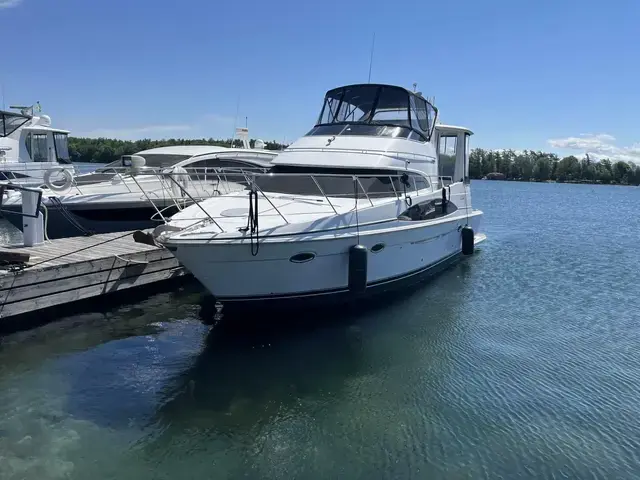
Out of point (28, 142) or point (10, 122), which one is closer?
point (10, 122)

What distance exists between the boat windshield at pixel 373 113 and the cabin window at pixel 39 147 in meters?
16.4

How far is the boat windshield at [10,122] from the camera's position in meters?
22.0

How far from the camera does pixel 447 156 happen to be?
48.1 ft

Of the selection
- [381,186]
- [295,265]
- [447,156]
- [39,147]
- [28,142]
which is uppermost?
[28,142]

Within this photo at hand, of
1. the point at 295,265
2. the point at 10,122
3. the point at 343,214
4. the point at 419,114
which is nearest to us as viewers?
the point at 295,265

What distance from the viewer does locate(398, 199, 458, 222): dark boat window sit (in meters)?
10.4

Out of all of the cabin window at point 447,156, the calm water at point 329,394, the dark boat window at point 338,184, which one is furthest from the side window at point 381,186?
the cabin window at point 447,156

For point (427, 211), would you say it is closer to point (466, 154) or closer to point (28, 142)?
point (466, 154)

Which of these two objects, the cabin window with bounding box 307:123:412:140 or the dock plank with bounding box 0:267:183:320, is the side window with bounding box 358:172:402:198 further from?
the dock plank with bounding box 0:267:183:320

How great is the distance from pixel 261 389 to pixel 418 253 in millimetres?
5428

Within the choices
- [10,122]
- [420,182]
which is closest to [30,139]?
[10,122]

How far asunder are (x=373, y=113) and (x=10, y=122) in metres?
17.6

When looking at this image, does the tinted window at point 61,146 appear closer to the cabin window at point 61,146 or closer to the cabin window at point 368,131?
the cabin window at point 61,146

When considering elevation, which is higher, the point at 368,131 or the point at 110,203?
the point at 368,131
